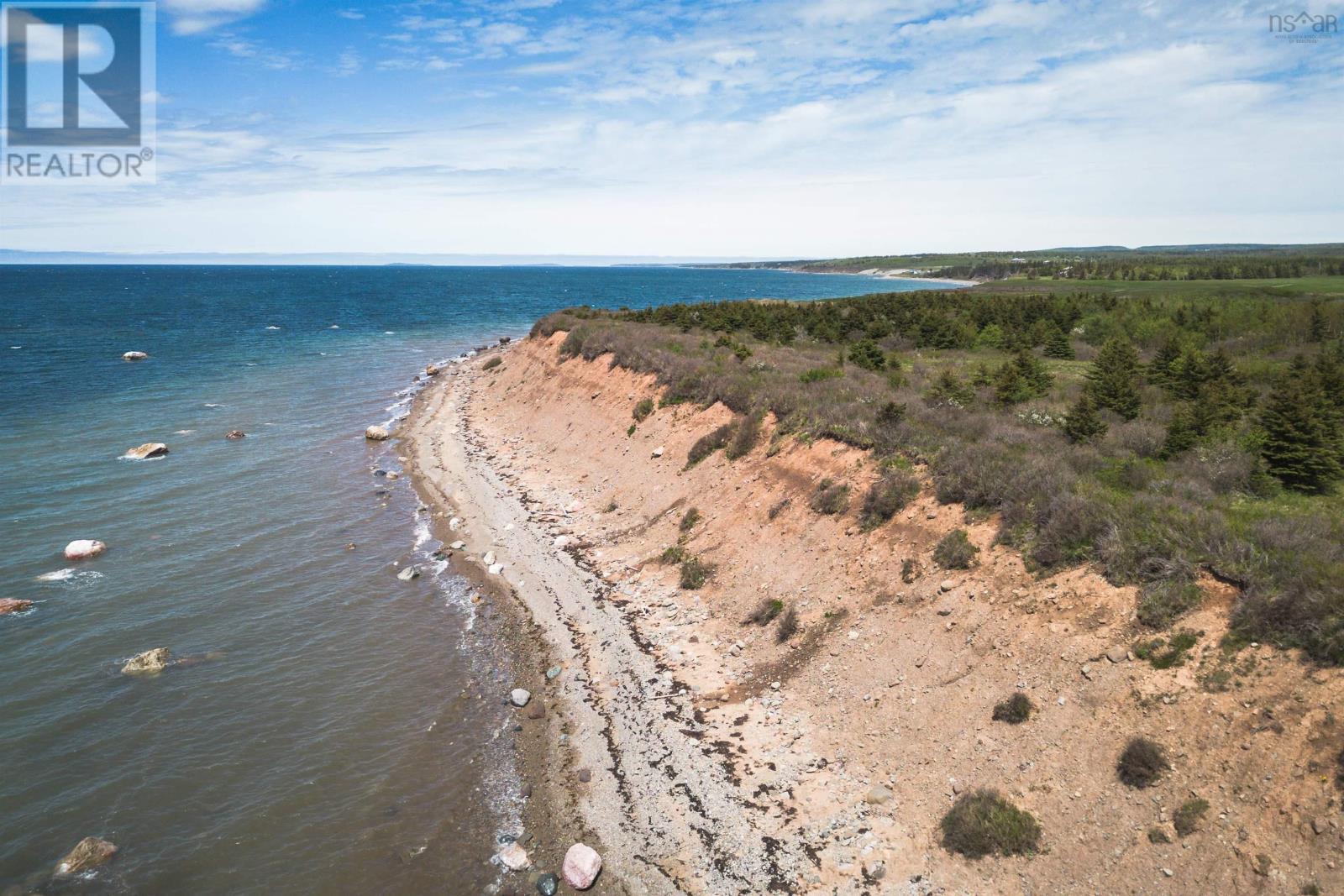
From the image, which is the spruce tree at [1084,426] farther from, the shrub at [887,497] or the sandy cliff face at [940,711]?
the sandy cliff face at [940,711]

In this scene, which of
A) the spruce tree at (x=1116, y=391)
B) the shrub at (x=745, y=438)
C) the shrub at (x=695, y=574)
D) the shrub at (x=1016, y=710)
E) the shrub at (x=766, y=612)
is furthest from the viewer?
the shrub at (x=745, y=438)

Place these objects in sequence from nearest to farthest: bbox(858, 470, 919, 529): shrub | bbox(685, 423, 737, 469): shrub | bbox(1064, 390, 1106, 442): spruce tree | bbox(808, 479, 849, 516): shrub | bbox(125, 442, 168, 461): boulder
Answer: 1. bbox(858, 470, 919, 529): shrub
2. bbox(808, 479, 849, 516): shrub
3. bbox(1064, 390, 1106, 442): spruce tree
4. bbox(685, 423, 737, 469): shrub
5. bbox(125, 442, 168, 461): boulder

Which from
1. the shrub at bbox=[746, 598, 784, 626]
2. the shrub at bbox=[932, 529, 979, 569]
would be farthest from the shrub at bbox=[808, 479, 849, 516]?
the shrub at bbox=[932, 529, 979, 569]

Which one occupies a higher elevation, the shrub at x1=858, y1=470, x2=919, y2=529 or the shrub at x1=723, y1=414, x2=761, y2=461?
the shrub at x1=723, y1=414, x2=761, y2=461

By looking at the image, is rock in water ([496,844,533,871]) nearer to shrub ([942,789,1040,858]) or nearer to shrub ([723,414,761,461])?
shrub ([942,789,1040,858])

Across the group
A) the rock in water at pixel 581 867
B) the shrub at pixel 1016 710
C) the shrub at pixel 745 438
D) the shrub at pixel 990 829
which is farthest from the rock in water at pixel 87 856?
the shrub at pixel 745 438

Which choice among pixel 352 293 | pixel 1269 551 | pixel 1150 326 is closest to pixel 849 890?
pixel 1269 551

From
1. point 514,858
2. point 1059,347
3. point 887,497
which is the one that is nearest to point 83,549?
point 514,858
